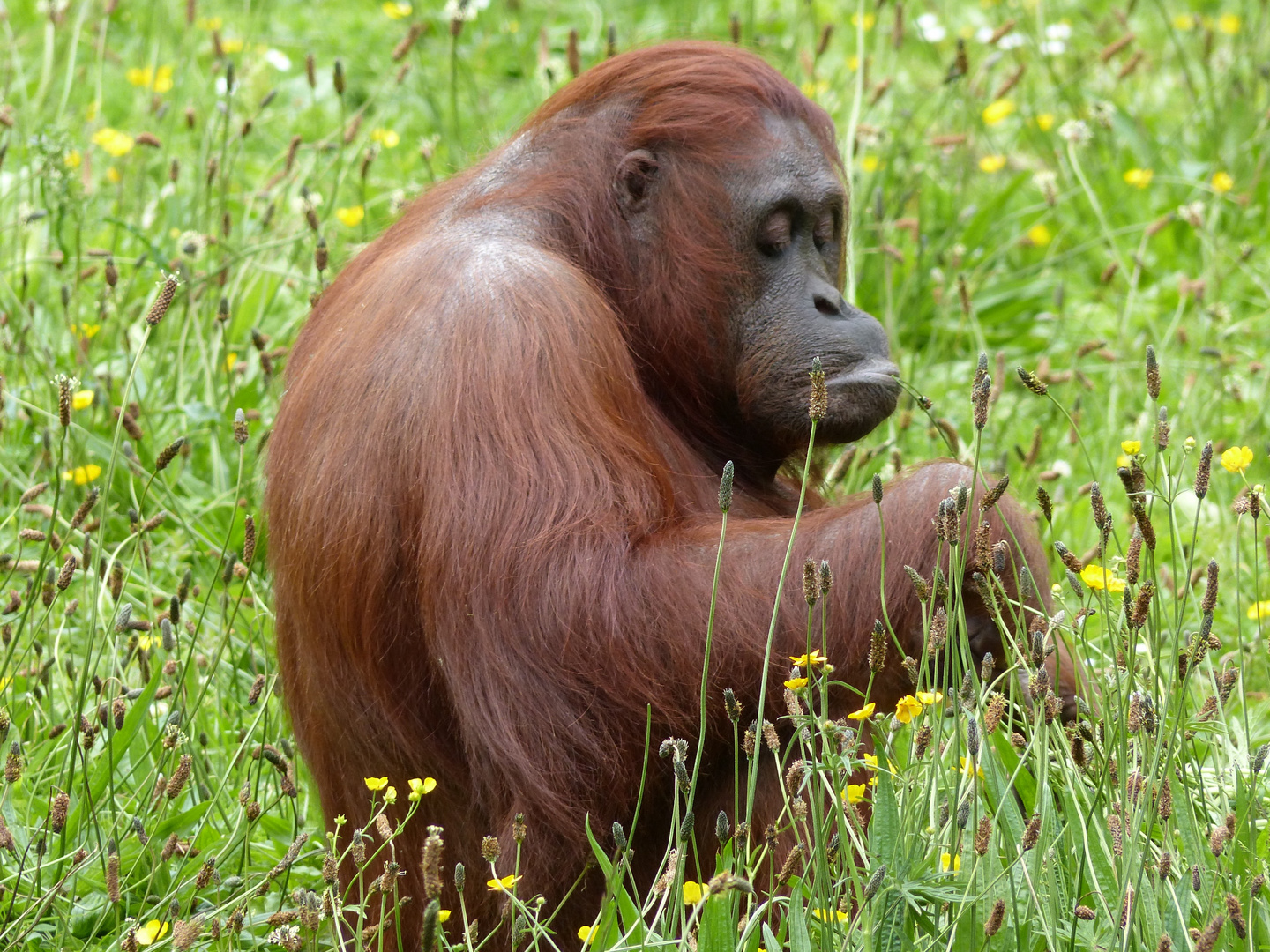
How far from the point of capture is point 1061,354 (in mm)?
6066

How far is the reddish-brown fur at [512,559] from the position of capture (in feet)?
9.45

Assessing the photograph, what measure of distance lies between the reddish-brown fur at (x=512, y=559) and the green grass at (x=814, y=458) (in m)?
0.12

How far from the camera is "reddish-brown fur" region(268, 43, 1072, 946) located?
2.88 metres

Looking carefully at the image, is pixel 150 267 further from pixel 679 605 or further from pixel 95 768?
pixel 679 605

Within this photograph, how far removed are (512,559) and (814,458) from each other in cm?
133

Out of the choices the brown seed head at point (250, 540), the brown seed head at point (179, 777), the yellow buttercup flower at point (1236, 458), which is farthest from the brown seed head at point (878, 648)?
the brown seed head at point (250, 540)

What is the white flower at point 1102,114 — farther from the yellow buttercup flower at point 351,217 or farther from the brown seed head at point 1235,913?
the brown seed head at point 1235,913

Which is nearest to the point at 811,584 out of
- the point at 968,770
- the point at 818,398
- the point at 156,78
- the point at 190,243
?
the point at 818,398

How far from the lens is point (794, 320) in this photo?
136 inches

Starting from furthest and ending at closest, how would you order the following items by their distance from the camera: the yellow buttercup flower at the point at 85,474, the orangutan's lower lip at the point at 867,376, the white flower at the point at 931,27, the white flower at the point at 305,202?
the white flower at the point at 931,27 → the white flower at the point at 305,202 → the yellow buttercup flower at the point at 85,474 → the orangutan's lower lip at the point at 867,376

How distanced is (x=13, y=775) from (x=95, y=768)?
0.74 meters

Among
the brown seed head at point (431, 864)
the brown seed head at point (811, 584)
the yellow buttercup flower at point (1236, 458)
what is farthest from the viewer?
the yellow buttercup flower at point (1236, 458)

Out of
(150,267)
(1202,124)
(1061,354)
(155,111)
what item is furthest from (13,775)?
(1202,124)

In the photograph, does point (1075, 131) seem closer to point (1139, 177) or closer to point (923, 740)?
point (1139, 177)
